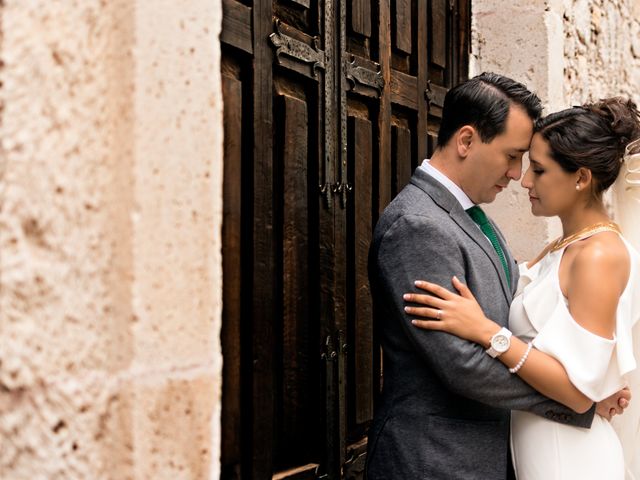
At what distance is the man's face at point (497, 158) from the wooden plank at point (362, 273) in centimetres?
69

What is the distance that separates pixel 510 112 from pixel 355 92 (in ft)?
2.64

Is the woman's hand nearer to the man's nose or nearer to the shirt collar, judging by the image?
the shirt collar

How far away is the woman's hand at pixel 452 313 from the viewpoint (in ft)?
6.04

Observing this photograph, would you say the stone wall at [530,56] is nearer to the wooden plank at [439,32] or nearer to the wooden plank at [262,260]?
the wooden plank at [439,32]

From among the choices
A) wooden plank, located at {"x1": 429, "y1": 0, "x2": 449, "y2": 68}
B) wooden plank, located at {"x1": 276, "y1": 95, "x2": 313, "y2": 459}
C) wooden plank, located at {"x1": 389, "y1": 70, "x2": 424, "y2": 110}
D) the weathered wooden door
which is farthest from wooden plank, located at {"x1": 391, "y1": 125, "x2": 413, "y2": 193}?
wooden plank, located at {"x1": 276, "y1": 95, "x2": 313, "y2": 459}

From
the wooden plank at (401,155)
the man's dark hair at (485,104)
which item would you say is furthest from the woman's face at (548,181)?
the wooden plank at (401,155)

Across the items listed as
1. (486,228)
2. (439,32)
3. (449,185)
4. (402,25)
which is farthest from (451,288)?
(439,32)

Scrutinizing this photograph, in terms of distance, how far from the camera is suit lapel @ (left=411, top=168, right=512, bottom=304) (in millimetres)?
2074

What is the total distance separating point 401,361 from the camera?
2014 millimetres

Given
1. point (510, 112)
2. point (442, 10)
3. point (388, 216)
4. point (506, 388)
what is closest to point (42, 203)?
point (388, 216)

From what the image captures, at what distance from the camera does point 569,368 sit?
1970mm

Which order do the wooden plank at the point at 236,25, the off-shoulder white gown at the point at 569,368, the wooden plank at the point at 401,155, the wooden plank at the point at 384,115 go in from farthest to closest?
the wooden plank at the point at 401,155 < the wooden plank at the point at 384,115 < the wooden plank at the point at 236,25 < the off-shoulder white gown at the point at 569,368

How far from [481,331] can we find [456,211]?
37 centimetres

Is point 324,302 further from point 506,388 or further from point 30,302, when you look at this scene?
point 30,302
